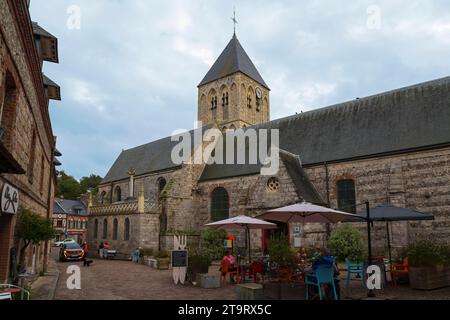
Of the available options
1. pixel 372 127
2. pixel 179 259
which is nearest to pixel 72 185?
pixel 372 127

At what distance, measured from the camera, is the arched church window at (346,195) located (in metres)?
17.8

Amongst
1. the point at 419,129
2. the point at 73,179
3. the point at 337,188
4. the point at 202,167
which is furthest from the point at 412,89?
the point at 73,179

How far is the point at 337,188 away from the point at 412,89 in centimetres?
697

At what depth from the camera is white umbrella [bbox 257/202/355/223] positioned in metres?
9.16

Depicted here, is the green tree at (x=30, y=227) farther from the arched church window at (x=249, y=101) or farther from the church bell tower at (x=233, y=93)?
the arched church window at (x=249, y=101)

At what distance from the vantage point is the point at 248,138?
82.1ft

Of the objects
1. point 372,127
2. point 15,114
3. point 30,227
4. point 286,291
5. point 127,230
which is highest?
point 372,127

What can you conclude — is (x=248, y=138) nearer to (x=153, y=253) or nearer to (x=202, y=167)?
(x=202, y=167)

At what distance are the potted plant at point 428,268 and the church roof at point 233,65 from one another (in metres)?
30.0

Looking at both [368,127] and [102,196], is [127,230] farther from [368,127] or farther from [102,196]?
[368,127]

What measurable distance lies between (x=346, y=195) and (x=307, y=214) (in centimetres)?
889

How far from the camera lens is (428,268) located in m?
9.06

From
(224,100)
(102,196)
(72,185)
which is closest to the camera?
(102,196)
